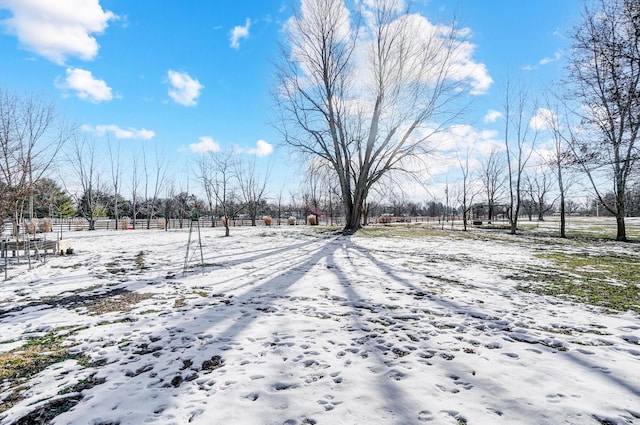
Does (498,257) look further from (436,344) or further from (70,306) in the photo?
(70,306)

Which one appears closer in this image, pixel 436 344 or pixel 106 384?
pixel 106 384

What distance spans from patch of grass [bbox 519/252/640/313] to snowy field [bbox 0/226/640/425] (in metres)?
0.53

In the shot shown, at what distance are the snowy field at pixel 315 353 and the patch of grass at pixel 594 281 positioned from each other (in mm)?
527

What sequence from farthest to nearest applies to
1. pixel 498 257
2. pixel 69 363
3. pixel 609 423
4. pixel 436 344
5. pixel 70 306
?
pixel 498 257, pixel 70 306, pixel 436 344, pixel 69 363, pixel 609 423

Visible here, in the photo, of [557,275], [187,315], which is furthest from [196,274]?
[557,275]

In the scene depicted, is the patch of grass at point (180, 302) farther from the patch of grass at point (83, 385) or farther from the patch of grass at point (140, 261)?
the patch of grass at point (140, 261)

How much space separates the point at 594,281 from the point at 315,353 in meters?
7.06

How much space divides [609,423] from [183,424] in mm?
3086

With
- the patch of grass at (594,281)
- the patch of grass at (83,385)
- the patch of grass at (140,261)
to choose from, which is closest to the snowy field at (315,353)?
the patch of grass at (83,385)

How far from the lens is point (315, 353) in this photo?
3.26 m

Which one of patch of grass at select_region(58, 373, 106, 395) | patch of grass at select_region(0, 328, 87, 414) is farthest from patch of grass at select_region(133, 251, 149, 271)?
patch of grass at select_region(58, 373, 106, 395)

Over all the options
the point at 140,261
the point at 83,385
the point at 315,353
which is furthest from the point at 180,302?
the point at 140,261

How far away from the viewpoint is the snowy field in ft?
7.64

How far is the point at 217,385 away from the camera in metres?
2.68
